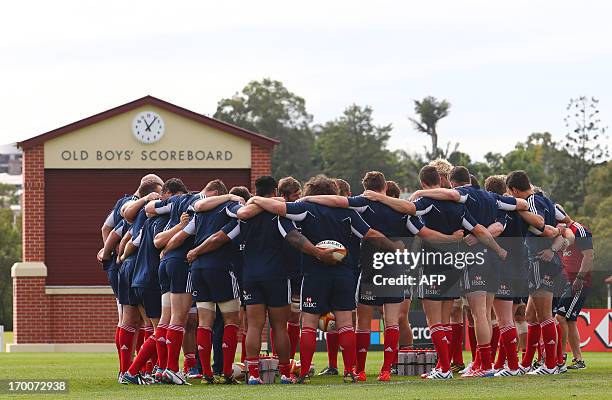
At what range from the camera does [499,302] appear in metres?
15.9

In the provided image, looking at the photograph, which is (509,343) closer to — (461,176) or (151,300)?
(461,176)

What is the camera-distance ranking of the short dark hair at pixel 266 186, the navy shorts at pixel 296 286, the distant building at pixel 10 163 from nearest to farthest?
the short dark hair at pixel 266 186, the navy shorts at pixel 296 286, the distant building at pixel 10 163

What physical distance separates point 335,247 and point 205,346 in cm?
189

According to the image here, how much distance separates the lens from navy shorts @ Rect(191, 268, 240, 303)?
1534 cm

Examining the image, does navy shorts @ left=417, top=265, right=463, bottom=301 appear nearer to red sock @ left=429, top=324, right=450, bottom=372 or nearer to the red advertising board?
red sock @ left=429, top=324, right=450, bottom=372

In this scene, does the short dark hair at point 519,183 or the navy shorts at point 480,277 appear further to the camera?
the short dark hair at point 519,183

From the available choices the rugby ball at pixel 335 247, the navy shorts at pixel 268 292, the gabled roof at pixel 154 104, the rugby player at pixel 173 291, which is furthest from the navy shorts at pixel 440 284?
the gabled roof at pixel 154 104

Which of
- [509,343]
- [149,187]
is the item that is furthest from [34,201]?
[509,343]

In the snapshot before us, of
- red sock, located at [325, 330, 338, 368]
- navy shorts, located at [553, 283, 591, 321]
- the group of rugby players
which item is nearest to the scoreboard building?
navy shorts, located at [553, 283, 591, 321]

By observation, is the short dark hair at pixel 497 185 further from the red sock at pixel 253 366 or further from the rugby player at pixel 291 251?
the red sock at pixel 253 366

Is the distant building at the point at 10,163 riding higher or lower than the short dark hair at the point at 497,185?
higher

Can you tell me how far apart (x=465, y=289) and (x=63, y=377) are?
18.6 ft

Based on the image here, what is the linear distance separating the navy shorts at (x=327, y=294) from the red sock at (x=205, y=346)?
1201 mm

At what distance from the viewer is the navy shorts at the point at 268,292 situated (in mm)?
15023
